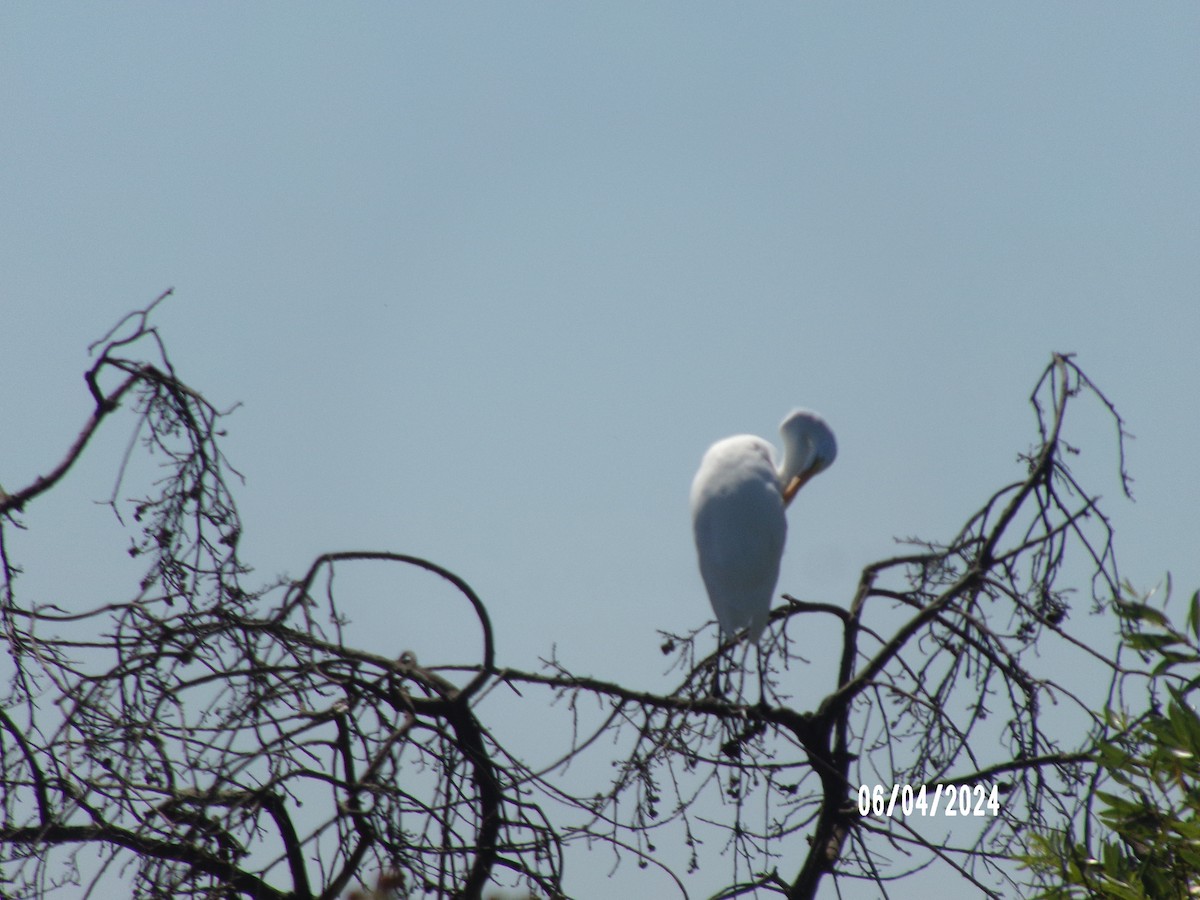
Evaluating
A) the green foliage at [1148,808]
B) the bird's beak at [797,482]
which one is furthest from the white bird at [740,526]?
the green foliage at [1148,808]

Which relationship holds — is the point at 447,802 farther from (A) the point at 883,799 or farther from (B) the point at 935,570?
(B) the point at 935,570

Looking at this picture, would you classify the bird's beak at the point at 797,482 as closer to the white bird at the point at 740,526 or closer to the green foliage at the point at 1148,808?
the white bird at the point at 740,526

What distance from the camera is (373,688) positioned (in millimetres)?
3600

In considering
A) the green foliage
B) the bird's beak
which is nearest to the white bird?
the bird's beak

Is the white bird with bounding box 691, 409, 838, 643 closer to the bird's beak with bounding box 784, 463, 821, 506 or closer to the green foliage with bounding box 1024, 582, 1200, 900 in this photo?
the bird's beak with bounding box 784, 463, 821, 506

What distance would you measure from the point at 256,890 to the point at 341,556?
107 cm

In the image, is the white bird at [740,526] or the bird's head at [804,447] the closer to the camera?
the white bird at [740,526]

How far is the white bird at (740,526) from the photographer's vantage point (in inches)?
260

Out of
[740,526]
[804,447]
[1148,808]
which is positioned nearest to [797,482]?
[804,447]

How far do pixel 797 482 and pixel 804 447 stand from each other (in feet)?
0.81

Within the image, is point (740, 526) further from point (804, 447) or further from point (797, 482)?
point (804, 447)

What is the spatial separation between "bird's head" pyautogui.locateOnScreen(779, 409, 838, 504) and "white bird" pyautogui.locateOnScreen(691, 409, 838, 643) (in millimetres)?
111

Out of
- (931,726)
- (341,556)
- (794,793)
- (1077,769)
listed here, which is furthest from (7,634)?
(1077,769)

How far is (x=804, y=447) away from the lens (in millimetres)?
8039
